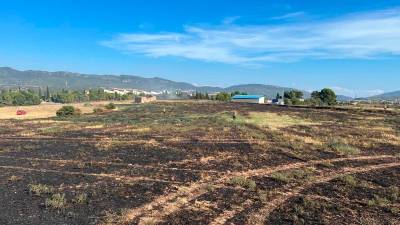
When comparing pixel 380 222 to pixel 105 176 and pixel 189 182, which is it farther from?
pixel 105 176

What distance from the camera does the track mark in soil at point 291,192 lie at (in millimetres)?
14688

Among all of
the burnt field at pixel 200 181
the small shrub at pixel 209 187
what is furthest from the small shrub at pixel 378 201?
the small shrub at pixel 209 187

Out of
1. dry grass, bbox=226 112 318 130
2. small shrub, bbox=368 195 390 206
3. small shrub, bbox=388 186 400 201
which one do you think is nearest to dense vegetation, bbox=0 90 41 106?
dry grass, bbox=226 112 318 130

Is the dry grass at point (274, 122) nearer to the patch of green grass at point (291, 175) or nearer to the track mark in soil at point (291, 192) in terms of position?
the track mark in soil at point (291, 192)

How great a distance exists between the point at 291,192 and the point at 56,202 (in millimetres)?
9360

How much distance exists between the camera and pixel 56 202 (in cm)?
1591

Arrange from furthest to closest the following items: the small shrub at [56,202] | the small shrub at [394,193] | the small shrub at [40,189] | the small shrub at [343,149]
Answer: the small shrub at [343,149], the small shrub at [40,189], the small shrub at [394,193], the small shrub at [56,202]

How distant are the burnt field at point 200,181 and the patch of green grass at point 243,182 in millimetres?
47

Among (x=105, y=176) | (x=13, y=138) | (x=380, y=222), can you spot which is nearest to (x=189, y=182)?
(x=105, y=176)

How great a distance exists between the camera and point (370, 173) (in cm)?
2286

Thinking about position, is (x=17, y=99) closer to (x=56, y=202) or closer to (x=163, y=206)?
(x=56, y=202)

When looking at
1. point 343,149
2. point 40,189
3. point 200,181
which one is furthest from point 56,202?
point 343,149

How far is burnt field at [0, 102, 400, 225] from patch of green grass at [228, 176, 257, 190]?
0.05 meters

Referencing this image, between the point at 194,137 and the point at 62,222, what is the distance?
24290mm
